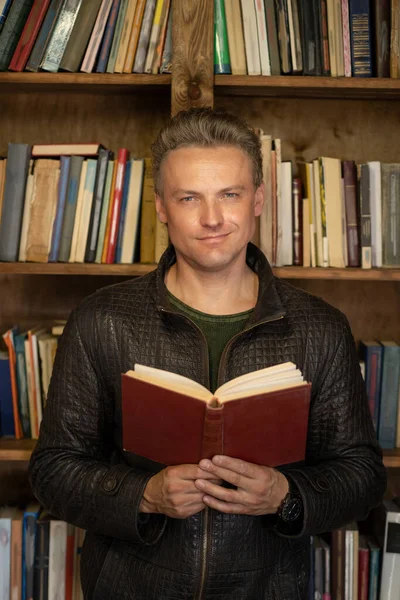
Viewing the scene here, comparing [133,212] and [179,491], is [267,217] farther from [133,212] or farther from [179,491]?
[179,491]

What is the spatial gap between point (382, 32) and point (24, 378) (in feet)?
4.69

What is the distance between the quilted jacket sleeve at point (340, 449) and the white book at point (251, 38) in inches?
33.5

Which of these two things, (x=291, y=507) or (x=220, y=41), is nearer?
(x=291, y=507)

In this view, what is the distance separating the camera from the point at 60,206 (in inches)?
77.9

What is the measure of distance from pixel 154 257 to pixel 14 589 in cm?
108

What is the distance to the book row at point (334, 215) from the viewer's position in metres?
1.95

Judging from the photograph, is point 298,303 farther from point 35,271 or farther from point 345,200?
point 35,271

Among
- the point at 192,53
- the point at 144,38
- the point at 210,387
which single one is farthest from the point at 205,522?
the point at 144,38

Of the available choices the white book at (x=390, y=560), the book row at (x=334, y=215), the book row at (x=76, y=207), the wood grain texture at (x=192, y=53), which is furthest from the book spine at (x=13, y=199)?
the white book at (x=390, y=560)

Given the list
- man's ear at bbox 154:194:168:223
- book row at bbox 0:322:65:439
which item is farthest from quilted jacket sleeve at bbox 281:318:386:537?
book row at bbox 0:322:65:439

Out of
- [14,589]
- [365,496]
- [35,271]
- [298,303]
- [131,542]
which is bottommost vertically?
[14,589]

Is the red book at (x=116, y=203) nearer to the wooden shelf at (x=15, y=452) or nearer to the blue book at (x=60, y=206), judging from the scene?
the blue book at (x=60, y=206)

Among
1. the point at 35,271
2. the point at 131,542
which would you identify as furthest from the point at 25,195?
the point at 131,542

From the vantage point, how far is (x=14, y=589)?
2.05 metres
